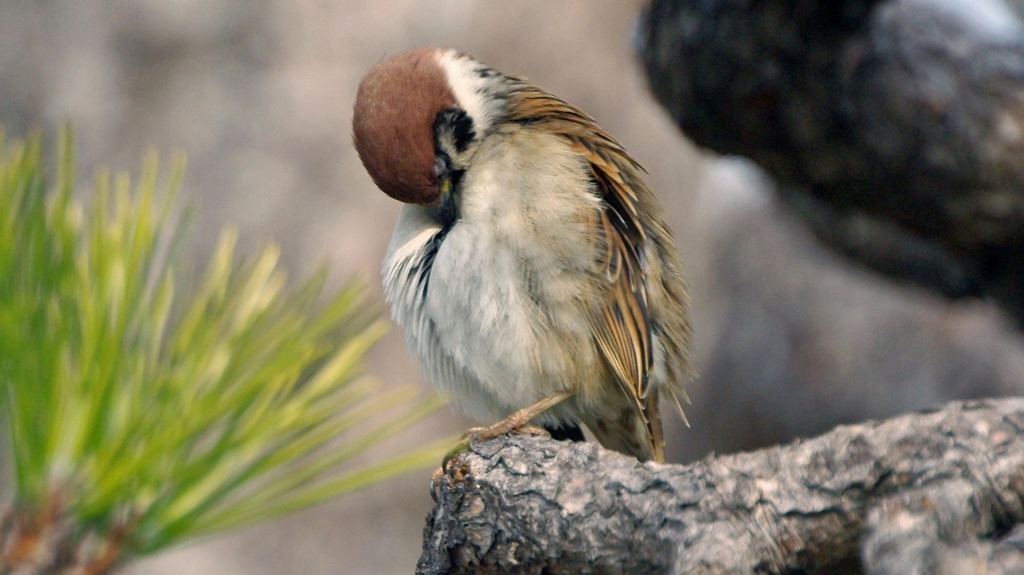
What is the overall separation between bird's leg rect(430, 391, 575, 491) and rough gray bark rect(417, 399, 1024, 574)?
27 centimetres

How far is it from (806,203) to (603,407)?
5.12 feet

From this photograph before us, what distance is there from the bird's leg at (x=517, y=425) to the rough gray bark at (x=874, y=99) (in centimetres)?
103

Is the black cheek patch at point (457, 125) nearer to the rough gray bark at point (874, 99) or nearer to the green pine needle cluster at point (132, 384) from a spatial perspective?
Answer: the green pine needle cluster at point (132, 384)

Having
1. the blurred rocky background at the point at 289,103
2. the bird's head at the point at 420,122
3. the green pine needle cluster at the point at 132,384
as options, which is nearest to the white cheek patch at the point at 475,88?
the bird's head at the point at 420,122

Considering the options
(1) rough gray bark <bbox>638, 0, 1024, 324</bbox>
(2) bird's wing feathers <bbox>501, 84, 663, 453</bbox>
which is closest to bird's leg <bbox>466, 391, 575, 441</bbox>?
(2) bird's wing feathers <bbox>501, 84, 663, 453</bbox>

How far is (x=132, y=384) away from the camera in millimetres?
1465

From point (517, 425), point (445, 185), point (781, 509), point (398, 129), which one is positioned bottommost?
point (517, 425)

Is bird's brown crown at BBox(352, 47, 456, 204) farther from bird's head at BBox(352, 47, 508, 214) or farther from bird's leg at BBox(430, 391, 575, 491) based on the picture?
bird's leg at BBox(430, 391, 575, 491)

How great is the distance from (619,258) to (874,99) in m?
0.98

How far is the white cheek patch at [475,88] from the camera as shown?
181 cm

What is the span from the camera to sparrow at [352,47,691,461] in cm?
168

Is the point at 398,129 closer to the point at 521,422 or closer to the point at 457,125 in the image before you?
the point at 457,125

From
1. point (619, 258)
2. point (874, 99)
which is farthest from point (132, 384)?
point (874, 99)

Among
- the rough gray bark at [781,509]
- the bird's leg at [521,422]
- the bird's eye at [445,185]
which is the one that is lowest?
the bird's leg at [521,422]
